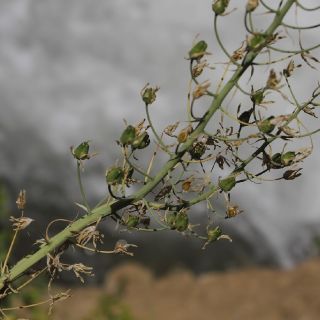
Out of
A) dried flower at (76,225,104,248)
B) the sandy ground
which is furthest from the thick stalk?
the sandy ground

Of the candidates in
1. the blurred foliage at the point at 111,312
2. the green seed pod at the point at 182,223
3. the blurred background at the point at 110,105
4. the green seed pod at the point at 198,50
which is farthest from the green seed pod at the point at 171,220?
the blurred background at the point at 110,105

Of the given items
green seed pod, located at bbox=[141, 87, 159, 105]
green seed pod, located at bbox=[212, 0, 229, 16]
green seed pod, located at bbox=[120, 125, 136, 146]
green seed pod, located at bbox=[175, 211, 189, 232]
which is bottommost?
green seed pod, located at bbox=[175, 211, 189, 232]

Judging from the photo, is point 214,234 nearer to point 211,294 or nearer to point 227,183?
point 227,183

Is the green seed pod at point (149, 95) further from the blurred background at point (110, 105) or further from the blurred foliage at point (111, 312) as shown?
the blurred background at point (110, 105)

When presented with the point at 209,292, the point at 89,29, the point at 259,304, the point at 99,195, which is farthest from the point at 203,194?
the point at 89,29

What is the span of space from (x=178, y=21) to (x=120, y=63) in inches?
35.1

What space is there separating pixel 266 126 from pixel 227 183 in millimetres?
102

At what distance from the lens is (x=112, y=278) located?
611 centimetres

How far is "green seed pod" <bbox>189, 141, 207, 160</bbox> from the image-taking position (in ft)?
3.45

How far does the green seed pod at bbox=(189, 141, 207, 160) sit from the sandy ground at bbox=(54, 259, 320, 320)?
397 centimetres

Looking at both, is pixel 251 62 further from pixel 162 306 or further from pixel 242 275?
pixel 242 275

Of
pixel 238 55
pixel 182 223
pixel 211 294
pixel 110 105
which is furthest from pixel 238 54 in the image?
pixel 110 105

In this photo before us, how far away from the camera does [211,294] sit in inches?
229

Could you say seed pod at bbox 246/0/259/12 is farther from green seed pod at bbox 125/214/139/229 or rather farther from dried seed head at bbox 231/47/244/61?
green seed pod at bbox 125/214/139/229
